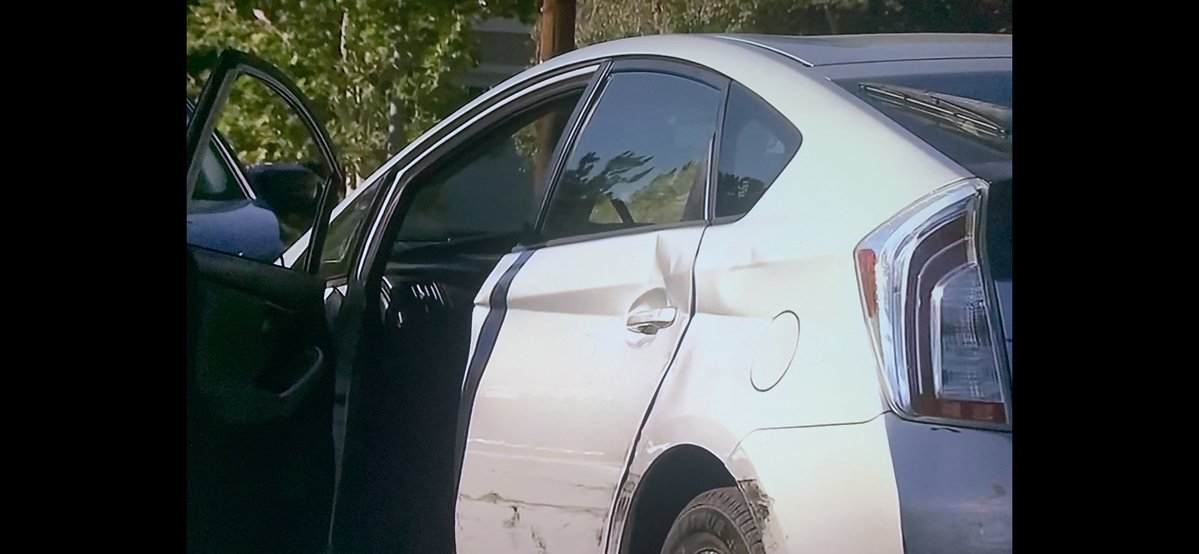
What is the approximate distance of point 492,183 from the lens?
7.08 ft

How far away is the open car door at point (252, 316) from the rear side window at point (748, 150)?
2.59ft

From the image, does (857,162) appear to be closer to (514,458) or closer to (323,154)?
(514,458)

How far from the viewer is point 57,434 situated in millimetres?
2875

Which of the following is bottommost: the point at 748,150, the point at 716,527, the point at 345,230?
the point at 716,527

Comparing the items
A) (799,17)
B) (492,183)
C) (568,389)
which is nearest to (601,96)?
(492,183)

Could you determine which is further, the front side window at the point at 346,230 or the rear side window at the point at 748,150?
the front side window at the point at 346,230

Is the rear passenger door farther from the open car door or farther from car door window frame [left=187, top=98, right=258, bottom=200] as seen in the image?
car door window frame [left=187, top=98, right=258, bottom=200]

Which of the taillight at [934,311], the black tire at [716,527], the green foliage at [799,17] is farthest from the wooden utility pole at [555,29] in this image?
the black tire at [716,527]

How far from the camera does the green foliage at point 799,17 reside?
84.6 inches

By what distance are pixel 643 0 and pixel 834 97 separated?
0.48 m

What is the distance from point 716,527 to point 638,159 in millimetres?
640

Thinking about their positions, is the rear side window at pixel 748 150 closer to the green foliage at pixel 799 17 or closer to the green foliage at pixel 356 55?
the green foliage at pixel 799 17

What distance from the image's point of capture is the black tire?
183cm

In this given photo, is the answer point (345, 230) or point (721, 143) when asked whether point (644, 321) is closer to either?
point (721, 143)
